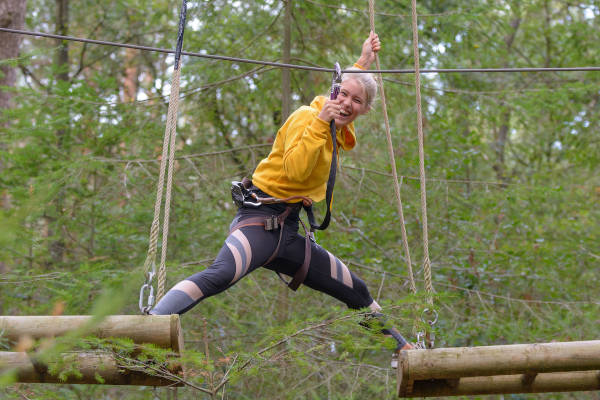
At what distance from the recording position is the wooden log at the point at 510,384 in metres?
2.51

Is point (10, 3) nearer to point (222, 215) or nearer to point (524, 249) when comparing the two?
point (222, 215)

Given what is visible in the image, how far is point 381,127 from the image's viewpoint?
19.9ft

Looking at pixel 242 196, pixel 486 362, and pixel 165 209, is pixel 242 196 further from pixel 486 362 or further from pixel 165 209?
pixel 486 362

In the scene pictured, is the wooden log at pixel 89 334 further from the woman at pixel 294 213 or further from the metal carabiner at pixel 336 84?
the metal carabiner at pixel 336 84

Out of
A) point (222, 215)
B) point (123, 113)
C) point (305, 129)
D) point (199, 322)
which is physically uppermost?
point (123, 113)

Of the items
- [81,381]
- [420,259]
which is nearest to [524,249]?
[420,259]

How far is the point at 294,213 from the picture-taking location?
2.82 metres

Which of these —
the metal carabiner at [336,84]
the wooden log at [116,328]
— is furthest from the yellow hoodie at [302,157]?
the wooden log at [116,328]

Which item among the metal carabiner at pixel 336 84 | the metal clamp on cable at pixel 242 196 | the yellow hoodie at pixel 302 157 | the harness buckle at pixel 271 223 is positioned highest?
the metal carabiner at pixel 336 84

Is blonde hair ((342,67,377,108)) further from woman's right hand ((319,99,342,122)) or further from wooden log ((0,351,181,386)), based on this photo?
wooden log ((0,351,181,386))

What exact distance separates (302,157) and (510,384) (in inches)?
49.5

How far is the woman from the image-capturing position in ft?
8.32

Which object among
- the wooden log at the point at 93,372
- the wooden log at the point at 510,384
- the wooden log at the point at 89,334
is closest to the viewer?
the wooden log at the point at 89,334

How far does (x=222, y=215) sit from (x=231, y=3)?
6.93 ft
